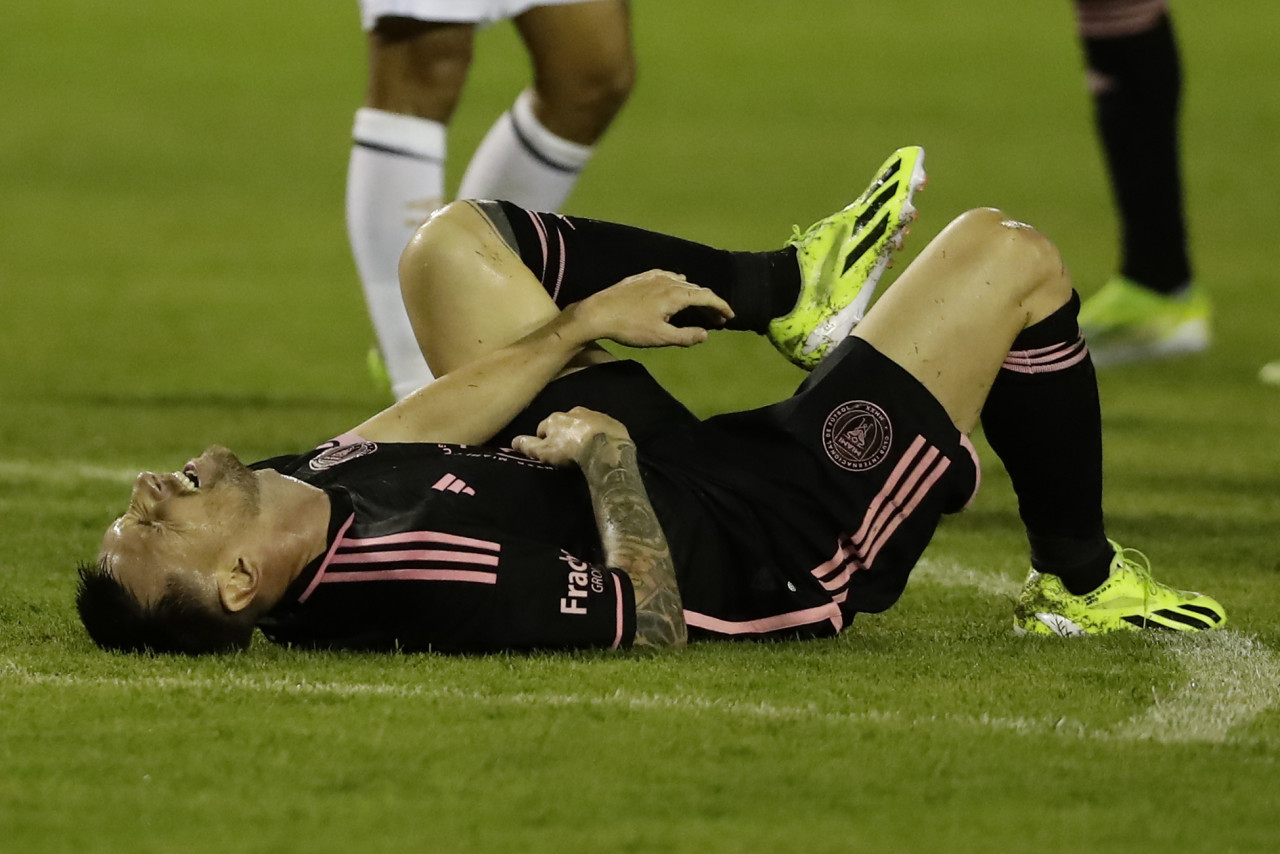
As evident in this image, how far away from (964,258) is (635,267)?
1.87 feet

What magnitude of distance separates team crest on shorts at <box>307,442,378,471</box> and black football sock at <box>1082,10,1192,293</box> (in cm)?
386

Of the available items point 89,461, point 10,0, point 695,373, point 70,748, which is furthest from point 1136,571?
point 10,0

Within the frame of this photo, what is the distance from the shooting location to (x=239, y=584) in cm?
307

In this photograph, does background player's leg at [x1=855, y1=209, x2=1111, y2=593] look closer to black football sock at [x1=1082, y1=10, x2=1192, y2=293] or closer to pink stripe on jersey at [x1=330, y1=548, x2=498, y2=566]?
pink stripe on jersey at [x1=330, y1=548, x2=498, y2=566]

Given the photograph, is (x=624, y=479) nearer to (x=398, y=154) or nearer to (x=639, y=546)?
(x=639, y=546)

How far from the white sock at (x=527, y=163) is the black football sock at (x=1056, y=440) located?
6.08ft

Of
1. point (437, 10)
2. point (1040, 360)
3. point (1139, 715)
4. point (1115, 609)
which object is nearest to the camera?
point (1139, 715)

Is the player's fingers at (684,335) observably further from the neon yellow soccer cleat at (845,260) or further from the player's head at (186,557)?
the player's head at (186,557)

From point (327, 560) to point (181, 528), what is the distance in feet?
0.65

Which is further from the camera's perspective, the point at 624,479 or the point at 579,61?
the point at 579,61

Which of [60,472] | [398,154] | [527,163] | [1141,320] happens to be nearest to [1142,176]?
[1141,320]

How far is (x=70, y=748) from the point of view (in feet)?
8.92

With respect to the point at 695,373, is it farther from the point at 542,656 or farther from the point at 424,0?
the point at 542,656

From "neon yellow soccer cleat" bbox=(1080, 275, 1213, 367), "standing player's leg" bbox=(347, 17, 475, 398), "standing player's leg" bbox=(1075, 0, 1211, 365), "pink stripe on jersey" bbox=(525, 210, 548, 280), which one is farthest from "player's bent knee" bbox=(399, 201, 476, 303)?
"neon yellow soccer cleat" bbox=(1080, 275, 1213, 367)
